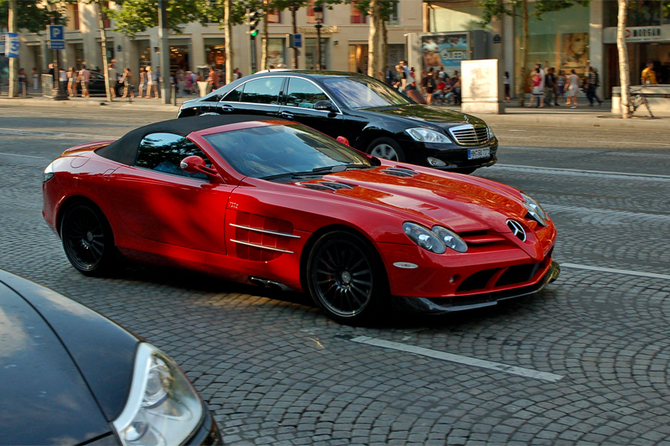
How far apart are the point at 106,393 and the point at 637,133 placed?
64.0 feet

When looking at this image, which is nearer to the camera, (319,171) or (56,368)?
(56,368)

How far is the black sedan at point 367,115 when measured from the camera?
420 inches

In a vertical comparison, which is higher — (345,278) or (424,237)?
(424,237)

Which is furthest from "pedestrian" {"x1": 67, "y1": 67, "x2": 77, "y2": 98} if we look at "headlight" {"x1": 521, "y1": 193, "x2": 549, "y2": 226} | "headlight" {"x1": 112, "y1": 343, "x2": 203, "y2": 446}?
"headlight" {"x1": 112, "y1": 343, "x2": 203, "y2": 446}

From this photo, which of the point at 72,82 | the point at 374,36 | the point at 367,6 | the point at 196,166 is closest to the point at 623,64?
the point at 374,36

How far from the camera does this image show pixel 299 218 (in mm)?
5273

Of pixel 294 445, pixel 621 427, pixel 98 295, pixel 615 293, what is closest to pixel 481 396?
pixel 621 427

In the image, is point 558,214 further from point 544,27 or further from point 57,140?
point 544,27

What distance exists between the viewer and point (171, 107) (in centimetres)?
3391

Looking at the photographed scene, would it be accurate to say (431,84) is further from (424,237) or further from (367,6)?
(424,237)

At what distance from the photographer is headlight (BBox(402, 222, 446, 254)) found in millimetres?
4844

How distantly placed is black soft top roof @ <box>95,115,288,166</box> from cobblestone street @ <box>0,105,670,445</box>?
1040 millimetres

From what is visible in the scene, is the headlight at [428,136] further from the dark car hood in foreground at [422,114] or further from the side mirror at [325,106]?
the side mirror at [325,106]

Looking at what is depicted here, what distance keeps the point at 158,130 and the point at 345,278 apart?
7.53 ft
